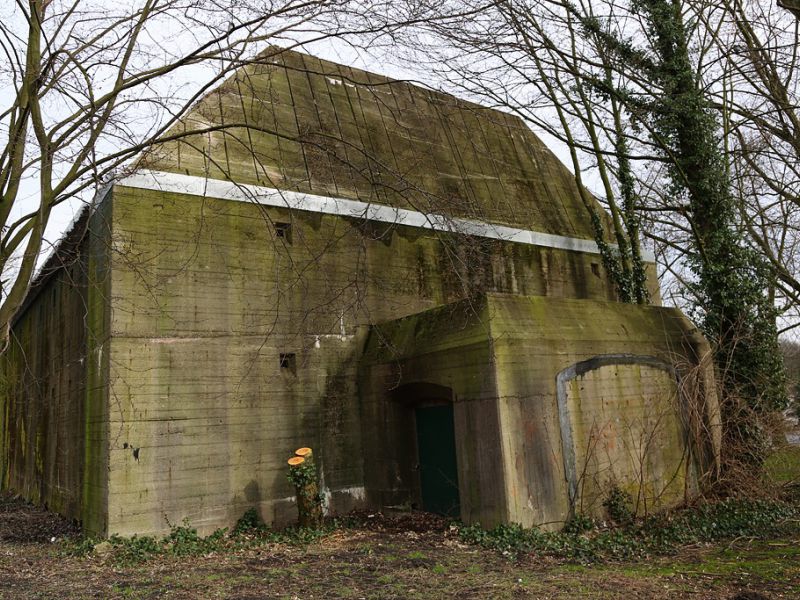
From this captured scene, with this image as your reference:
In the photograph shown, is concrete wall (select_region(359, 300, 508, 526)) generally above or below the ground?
above

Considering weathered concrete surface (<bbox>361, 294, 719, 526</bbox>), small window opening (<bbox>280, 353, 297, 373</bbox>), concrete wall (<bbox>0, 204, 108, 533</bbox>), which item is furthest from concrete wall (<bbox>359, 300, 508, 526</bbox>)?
concrete wall (<bbox>0, 204, 108, 533</bbox>)

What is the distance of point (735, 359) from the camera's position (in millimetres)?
11250

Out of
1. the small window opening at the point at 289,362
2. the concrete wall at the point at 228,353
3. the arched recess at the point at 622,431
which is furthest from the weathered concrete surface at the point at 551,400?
the small window opening at the point at 289,362

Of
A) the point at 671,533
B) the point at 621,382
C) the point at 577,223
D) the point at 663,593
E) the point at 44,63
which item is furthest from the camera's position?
the point at 577,223

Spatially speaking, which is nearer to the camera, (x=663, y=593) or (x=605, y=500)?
(x=663, y=593)

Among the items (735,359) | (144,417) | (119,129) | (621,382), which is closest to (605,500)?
(621,382)

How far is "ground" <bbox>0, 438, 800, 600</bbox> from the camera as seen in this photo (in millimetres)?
6027

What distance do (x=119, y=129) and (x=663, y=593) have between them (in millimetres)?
7362

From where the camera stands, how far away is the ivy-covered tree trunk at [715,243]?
36.3ft

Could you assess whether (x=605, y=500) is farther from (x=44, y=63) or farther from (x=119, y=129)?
(x=44, y=63)

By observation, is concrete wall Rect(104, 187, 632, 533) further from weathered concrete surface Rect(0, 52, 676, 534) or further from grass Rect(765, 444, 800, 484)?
grass Rect(765, 444, 800, 484)

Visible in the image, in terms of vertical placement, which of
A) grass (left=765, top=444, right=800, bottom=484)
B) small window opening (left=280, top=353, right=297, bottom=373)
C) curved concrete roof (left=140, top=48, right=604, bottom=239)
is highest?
curved concrete roof (left=140, top=48, right=604, bottom=239)

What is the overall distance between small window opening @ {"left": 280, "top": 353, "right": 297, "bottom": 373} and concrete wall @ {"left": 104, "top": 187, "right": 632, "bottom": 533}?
45 mm

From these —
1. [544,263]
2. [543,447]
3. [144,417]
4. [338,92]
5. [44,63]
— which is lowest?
[543,447]
